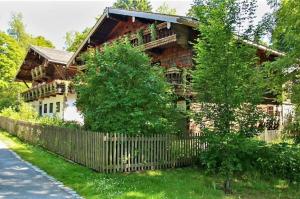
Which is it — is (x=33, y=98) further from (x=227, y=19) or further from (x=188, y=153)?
(x=227, y=19)

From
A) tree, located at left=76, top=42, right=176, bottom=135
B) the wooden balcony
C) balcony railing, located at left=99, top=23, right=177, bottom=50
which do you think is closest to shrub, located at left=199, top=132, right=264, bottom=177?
tree, located at left=76, top=42, right=176, bottom=135

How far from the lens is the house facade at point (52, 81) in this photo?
31638 millimetres

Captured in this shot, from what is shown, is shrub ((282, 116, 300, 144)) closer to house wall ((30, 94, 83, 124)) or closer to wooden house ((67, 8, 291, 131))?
wooden house ((67, 8, 291, 131))

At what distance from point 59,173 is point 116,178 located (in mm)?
2042

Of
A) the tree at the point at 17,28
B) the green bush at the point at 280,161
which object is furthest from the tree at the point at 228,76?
the tree at the point at 17,28

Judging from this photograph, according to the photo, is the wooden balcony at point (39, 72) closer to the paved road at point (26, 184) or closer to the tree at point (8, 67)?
the tree at point (8, 67)

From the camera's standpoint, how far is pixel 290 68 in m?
10.9

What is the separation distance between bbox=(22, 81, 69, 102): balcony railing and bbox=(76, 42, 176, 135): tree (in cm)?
1786

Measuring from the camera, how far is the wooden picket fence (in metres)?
12.0

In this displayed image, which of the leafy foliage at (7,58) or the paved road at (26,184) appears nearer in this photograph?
the paved road at (26,184)

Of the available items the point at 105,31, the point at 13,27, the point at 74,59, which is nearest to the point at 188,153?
the point at 105,31

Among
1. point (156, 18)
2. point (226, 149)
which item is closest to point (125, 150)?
point (226, 149)

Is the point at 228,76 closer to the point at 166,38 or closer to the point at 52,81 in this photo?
the point at 166,38

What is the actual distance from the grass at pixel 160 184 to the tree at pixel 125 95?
5.59 ft
